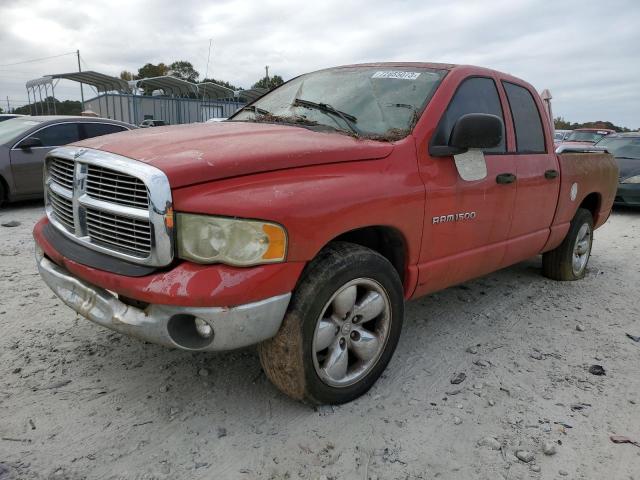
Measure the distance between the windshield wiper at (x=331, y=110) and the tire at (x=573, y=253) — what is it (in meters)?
2.85

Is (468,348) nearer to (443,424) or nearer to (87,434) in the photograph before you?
(443,424)

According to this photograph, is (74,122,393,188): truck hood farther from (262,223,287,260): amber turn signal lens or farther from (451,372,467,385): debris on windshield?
(451,372,467,385): debris on windshield

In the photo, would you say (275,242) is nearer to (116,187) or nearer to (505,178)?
(116,187)

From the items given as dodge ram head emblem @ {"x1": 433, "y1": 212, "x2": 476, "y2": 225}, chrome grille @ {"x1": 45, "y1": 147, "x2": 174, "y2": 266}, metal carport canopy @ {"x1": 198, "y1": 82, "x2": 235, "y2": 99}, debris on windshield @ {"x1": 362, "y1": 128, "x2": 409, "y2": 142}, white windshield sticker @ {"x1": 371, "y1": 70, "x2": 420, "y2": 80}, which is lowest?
dodge ram head emblem @ {"x1": 433, "y1": 212, "x2": 476, "y2": 225}

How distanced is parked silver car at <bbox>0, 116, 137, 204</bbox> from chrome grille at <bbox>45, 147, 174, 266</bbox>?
5.76 meters

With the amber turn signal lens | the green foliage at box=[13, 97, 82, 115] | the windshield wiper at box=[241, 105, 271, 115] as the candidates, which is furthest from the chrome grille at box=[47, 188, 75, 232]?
the green foliage at box=[13, 97, 82, 115]

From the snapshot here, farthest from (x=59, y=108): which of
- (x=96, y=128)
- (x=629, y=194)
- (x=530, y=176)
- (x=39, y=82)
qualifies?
(x=530, y=176)

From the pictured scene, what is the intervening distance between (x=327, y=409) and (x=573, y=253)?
347 cm

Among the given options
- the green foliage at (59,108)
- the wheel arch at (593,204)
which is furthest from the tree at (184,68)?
the wheel arch at (593,204)

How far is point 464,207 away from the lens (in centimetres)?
312

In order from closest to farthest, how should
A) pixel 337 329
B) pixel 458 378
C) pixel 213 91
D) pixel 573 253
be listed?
pixel 337 329 < pixel 458 378 < pixel 573 253 < pixel 213 91

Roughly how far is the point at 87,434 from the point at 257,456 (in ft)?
2.70

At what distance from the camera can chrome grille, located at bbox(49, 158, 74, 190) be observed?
259 centimetres

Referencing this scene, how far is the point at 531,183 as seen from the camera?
3.79 m
